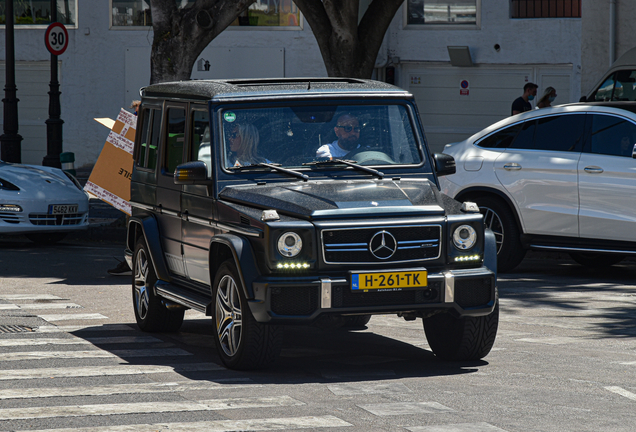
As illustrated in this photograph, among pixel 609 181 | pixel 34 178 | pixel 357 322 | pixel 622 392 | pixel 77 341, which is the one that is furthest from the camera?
pixel 34 178

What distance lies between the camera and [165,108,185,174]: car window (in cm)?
821

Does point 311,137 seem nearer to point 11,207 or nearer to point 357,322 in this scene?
point 357,322

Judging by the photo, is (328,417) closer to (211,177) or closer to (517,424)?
(517,424)

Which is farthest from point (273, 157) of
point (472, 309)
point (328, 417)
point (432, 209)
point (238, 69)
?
point (238, 69)

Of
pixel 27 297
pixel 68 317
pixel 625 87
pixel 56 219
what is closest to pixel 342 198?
pixel 68 317

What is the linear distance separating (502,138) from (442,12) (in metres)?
15.6

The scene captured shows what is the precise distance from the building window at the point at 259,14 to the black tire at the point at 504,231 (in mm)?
15865

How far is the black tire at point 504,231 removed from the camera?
12.1 metres

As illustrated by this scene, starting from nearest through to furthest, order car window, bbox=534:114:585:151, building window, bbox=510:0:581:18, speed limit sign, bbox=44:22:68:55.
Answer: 1. car window, bbox=534:114:585:151
2. speed limit sign, bbox=44:22:68:55
3. building window, bbox=510:0:581:18

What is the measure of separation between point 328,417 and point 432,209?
67.4 inches

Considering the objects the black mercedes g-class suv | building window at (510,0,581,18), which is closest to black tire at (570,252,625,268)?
the black mercedes g-class suv

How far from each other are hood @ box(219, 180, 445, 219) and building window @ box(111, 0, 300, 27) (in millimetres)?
20397

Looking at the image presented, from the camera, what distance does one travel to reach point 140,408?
19.7ft

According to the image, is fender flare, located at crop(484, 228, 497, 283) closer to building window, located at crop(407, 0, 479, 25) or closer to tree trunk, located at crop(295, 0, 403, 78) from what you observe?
tree trunk, located at crop(295, 0, 403, 78)
